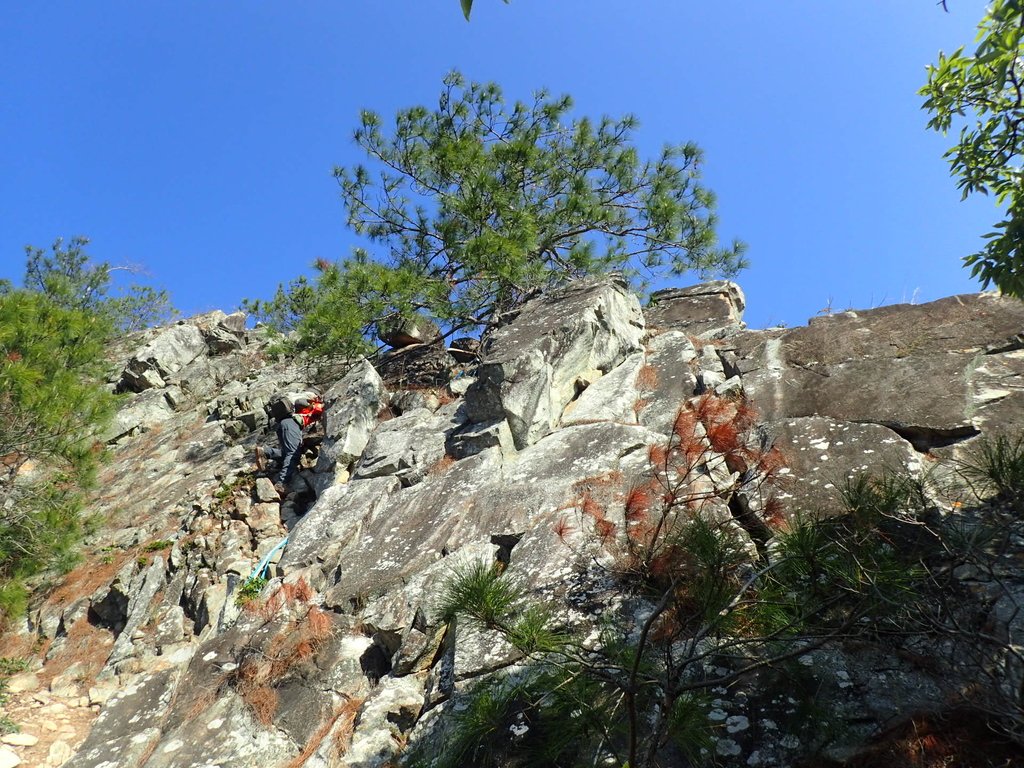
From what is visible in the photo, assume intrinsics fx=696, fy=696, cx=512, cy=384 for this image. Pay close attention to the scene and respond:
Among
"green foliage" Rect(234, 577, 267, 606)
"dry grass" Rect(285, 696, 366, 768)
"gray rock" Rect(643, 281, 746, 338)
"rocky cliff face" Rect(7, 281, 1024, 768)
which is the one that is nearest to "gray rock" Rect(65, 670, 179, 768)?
"rocky cliff face" Rect(7, 281, 1024, 768)

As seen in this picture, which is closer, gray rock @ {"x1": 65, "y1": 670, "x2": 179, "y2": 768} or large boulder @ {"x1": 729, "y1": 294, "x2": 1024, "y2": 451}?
gray rock @ {"x1": 65, "y1": 670, "x2": 179, "y2": 768}

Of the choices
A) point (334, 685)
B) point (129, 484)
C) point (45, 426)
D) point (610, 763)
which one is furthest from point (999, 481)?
point (129, 484)

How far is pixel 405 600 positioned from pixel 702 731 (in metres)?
3.38

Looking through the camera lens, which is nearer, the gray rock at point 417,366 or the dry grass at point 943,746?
the dry grass at point 943,746

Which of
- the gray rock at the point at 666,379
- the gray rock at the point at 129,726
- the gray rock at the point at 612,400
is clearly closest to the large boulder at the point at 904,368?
the gray rock at the point at 666,379

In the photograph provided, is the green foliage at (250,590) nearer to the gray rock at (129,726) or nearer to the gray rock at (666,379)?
the gray rock at (129,726)

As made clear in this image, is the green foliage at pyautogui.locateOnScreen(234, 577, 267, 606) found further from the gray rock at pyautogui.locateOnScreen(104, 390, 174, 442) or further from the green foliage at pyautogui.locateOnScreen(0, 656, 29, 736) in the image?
the gray rock at pyautogui.locateOnScreen(104, 390, 174, 442)

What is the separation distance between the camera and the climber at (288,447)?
10.4 metres

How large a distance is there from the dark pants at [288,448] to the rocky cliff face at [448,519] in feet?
0.75

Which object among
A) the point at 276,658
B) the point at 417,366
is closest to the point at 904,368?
the point at 276,658

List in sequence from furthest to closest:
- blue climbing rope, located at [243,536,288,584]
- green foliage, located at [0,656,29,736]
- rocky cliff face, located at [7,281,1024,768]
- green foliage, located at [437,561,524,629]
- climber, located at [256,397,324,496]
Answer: climber, located at [256,397,324,496] < blue climbing rope, located at [243,536,288,584] < green foliage, located at [0,656,29,736] < rocky cliff face, located at [7,281,1024,768] < green foliage, located at [437,561,524,629]

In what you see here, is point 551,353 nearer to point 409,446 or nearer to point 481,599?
point 409,446

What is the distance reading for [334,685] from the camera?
570 cm

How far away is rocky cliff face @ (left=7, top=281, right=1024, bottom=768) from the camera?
4949mm
